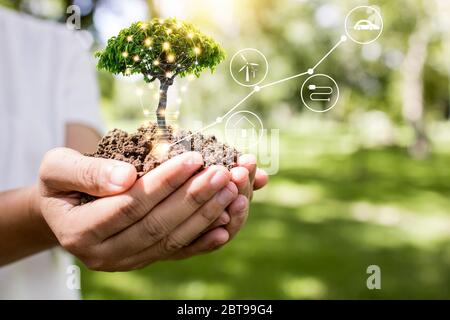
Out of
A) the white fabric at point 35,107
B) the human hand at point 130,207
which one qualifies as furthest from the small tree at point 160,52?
the white fabric at point 35,107

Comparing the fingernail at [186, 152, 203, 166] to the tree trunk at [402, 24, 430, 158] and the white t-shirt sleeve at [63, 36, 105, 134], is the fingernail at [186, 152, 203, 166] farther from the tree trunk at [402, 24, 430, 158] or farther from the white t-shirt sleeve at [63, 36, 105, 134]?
the tree trunk at [402, 24, 430, 158]

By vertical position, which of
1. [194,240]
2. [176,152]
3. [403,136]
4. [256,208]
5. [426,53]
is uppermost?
[426,53]

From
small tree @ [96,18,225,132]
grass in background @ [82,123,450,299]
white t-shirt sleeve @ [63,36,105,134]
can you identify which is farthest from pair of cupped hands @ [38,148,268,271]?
grass in background @ [82,123,450,299]

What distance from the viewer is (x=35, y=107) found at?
1.30 m

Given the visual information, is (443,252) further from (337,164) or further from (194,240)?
(194,240)

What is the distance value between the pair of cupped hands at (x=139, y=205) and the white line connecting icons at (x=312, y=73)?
0.10 m

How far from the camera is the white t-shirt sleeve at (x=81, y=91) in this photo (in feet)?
4.49

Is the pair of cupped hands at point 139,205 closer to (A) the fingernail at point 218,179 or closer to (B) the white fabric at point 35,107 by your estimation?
(A) the fingernail at point 218,179

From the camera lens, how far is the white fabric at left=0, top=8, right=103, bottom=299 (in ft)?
4.11

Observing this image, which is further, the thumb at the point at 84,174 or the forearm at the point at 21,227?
the forearm at the point at 21,227

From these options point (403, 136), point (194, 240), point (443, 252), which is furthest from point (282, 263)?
point (194, 240)

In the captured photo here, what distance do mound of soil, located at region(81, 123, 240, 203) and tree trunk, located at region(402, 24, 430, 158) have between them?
2.23m

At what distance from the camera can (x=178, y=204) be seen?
799 mm

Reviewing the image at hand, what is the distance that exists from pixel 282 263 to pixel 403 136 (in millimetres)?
1345
